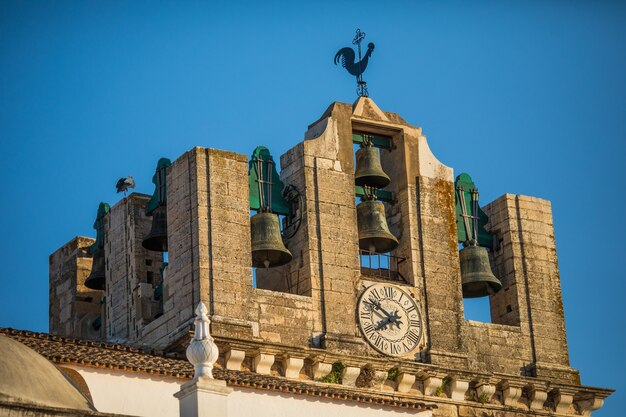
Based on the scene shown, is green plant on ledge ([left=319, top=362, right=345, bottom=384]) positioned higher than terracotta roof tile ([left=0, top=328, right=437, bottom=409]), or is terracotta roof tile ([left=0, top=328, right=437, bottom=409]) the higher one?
green plant on ledge ([left=319, top=362, right=345, bottom=384])

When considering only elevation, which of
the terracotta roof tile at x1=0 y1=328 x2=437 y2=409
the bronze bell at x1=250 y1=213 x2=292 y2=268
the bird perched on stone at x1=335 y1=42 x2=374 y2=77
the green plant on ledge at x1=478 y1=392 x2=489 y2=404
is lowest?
the terracotta roof tile at x1=0 y1=328 x2=437 y2=409

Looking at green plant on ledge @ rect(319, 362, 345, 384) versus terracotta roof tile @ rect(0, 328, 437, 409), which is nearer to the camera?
terracotta roof tile @ rect(0, 328, 437, 409)

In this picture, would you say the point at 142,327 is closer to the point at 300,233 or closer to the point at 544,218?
the point at 300,233

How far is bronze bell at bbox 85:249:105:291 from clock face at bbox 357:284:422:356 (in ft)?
16.9

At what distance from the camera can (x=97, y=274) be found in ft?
118

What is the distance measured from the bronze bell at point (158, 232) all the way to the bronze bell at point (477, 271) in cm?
510

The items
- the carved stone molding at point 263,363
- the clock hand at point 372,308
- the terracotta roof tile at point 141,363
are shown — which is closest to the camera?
the terracotta roof tile at point 141,363

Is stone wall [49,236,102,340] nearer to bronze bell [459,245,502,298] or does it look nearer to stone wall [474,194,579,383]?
bronze bell [459,245,502,298]

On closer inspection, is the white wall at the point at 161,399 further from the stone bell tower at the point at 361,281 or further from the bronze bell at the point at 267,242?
the bronze bell at the point at 267,242

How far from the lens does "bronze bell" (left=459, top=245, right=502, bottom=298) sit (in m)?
35.0

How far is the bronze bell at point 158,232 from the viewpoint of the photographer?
33688mm

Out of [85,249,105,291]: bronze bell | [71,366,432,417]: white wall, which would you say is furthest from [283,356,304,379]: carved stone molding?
[85,249,105,291]: bronze bell

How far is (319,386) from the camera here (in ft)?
102

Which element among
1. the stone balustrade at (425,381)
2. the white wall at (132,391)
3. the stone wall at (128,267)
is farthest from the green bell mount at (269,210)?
the white wall at (132,391)
